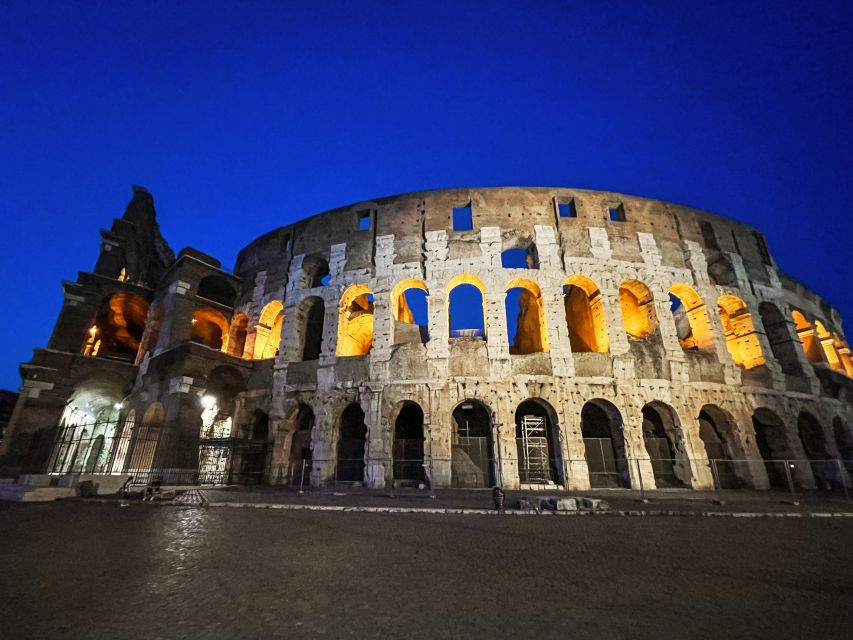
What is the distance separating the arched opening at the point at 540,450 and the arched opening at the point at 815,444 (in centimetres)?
1075

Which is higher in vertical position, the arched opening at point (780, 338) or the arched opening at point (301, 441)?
the arched opening at point (780, 338)

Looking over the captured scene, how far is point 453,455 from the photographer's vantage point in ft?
47.0

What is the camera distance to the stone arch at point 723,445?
14336 mm

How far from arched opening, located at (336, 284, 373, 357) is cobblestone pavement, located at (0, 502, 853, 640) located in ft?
39.9

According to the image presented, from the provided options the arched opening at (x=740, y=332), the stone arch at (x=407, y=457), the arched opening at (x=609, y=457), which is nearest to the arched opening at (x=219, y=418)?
the stone arch at (x=407, y=457)

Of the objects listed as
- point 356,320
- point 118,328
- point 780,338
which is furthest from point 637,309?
point 118,328

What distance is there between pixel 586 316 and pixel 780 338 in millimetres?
9587

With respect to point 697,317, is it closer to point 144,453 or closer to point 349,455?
point 349,455

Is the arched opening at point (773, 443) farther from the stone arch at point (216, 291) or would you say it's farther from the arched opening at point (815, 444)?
the stone arch at point (216, 291)

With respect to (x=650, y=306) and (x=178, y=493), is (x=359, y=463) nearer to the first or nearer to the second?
(x=178, y=493)

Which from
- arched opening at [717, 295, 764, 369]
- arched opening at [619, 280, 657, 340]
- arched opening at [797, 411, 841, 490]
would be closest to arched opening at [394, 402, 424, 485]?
arched opening at [619, 280, 657, 340]

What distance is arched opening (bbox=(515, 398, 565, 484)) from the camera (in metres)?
13.8

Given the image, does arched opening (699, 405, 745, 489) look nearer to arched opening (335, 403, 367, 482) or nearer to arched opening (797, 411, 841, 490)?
arched opening (797, 411, 841, 490)

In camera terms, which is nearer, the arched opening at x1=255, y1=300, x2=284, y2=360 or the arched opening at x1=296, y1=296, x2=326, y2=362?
the arched opening at x1=296, y1=296, x2=326, y2=362
